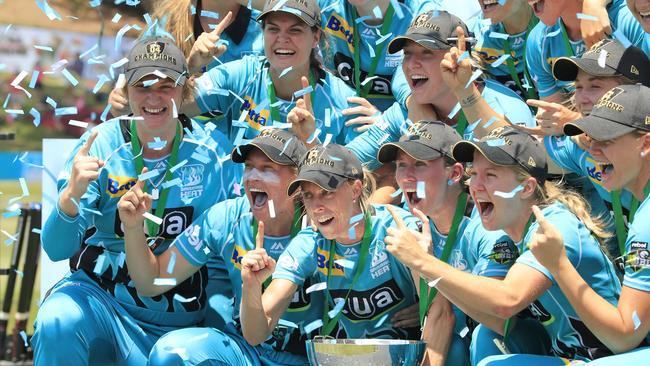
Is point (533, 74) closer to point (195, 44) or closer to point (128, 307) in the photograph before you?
point (195, 44)

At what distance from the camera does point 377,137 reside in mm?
5707

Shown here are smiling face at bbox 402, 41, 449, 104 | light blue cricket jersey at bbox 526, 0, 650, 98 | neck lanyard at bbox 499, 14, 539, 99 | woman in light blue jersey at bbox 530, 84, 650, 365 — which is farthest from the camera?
neck lanyard at bbox 499, 14, 539, 99

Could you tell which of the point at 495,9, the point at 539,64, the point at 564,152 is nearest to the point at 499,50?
the point at 495,9

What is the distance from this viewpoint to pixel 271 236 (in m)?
5.39

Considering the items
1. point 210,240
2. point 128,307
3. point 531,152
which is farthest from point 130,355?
point 531,152

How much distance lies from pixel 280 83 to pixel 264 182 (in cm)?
90

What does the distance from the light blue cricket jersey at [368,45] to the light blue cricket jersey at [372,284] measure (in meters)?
1.29

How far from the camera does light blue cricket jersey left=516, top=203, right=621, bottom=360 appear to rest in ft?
14.2

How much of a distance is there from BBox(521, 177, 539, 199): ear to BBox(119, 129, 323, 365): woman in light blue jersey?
1182 mm

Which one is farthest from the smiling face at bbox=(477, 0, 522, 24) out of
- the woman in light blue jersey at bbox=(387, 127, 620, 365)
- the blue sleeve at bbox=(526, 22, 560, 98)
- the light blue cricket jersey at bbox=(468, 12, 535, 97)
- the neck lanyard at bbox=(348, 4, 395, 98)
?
the woman in light blue jersey at bbox=(387, 127, 620, 365)

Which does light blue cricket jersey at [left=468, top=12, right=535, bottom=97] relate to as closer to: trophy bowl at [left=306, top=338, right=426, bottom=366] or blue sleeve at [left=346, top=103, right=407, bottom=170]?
blue sleeve at [left=346, top=103, right=407, bottom=170]

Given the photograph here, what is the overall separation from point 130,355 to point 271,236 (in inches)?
35.2

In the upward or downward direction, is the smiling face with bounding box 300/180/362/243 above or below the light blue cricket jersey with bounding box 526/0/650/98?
below

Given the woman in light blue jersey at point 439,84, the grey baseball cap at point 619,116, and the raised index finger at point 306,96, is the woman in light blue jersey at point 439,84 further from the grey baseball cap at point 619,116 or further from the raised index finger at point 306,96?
the grey baseball cap at point 619,116
